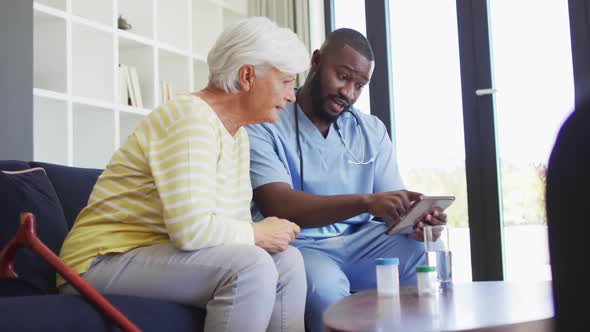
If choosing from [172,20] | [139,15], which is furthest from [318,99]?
[172,20]

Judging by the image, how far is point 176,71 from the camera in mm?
4168

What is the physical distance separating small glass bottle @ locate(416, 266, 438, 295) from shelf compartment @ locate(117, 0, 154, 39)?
2.69 meters

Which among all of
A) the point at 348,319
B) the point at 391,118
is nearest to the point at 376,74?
the point at 391,118

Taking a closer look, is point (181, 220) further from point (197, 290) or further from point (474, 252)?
point (474, 252)

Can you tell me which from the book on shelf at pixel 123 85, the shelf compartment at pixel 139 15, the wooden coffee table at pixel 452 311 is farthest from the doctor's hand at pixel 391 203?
the shelf compartment at pixel 139 15

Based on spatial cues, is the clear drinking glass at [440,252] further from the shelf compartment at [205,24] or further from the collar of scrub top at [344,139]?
the shelf compartment at [205,24]

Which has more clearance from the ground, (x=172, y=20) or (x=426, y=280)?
(x=172, y=20)

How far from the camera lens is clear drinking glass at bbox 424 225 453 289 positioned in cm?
181

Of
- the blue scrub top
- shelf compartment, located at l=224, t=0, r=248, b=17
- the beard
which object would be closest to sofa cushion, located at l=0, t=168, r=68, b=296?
the blue scrub top

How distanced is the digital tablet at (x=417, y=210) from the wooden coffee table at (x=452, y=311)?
32 cm

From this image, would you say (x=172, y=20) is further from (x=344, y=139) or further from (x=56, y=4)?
(x=344, y=139)

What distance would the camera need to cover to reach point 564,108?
3.54 metres

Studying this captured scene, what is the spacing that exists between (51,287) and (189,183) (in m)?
0.43

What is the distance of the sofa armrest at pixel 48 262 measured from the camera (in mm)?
1301
